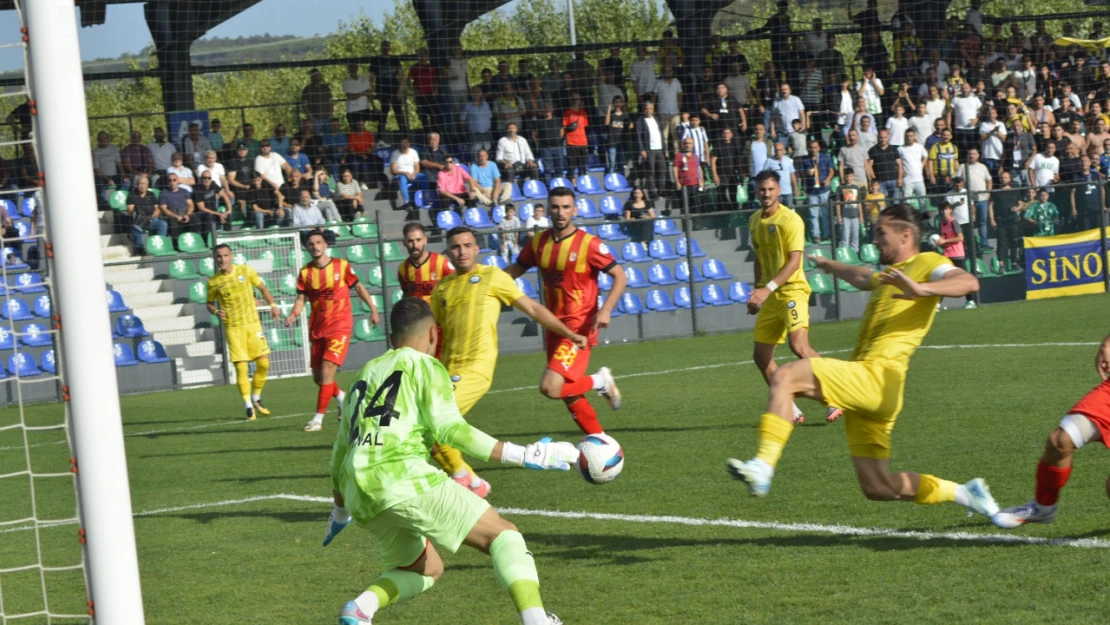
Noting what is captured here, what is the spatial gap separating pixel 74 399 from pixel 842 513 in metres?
4.56

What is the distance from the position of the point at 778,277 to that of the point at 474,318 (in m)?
3.12

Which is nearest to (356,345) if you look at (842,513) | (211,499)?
(211,499)

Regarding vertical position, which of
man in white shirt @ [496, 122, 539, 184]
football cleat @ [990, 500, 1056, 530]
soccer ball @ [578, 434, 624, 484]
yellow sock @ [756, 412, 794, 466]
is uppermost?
man in white shirt @ [496, 122, 539, 184]

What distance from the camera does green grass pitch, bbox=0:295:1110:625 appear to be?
18.2ft

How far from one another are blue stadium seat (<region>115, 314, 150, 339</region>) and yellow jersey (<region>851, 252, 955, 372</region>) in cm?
1586

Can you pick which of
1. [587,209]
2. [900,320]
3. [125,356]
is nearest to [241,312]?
[125,356]

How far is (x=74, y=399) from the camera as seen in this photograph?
4.08 meters

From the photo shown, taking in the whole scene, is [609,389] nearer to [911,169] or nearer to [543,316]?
[543,316]

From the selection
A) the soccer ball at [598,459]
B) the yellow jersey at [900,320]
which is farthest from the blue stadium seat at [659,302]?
the soccer ball at [598,459]

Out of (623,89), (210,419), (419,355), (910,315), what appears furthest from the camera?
(623,89)

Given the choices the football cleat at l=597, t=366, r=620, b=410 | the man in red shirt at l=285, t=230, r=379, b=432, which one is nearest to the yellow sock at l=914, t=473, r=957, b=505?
the football cleat at l=597, t=366, r=620, b=410

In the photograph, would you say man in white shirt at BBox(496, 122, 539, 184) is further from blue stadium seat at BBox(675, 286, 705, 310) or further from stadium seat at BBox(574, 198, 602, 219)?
blue stadium seat at BBox(675, 286, 705, 310)

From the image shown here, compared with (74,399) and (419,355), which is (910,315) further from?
(74,399)

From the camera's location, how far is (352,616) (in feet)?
15.9
